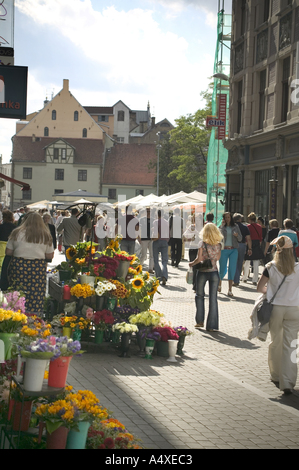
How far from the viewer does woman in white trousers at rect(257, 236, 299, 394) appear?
687cm

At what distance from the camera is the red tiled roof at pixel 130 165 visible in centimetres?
8125

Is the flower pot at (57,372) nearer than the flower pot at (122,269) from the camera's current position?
Yes

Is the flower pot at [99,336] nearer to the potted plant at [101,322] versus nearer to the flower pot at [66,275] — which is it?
the potted plant at [101,322]

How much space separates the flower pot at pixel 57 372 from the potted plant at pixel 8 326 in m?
0.47

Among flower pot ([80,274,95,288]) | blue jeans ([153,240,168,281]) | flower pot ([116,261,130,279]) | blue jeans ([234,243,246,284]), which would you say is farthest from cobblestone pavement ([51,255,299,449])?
blue jeans ([153,240,168,281])

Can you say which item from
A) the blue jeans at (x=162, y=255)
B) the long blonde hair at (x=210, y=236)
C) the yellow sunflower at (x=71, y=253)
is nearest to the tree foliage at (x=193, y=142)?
the blue jeans at (x=162, y=255)

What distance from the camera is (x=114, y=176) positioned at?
8100 cm

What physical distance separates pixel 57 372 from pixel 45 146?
77.6 m

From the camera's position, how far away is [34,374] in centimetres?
391

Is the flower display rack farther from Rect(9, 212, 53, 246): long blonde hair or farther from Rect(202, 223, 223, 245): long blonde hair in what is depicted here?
Rect(202, 223, 223, 245): long blonde hair

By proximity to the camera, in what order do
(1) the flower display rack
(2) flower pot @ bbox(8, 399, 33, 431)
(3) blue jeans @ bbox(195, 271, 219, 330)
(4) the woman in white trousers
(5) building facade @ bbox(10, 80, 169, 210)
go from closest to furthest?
(1) the flower display rack < (2) flower pot @ bbox(8, 399, 33, 431) < (4) the woman in white trousers < (3) blue jeans @ bbox(195, 271, 219, 330) < (5) building facade @ bbox(10, 80, 169, 210)

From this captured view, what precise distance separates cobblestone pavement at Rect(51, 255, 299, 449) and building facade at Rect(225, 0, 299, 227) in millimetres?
13404

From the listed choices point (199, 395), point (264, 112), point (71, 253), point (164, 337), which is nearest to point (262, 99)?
point (264, 112)

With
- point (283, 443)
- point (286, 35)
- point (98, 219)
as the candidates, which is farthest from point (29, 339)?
point (286, 35)
